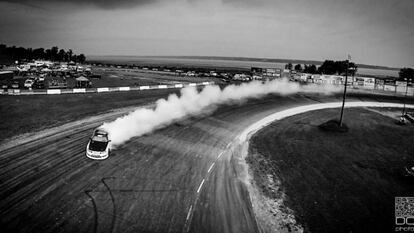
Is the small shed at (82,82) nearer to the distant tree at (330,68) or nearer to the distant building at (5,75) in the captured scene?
the distant building at (5,75)

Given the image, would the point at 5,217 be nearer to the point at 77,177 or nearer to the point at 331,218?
the point at 77,177

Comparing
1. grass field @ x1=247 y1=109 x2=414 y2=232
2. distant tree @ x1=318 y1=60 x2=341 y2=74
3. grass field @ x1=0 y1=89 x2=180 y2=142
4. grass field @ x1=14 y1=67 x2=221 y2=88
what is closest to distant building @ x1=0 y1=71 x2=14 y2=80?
grass field @ x1=14 y1=67 x2=221 y2=88

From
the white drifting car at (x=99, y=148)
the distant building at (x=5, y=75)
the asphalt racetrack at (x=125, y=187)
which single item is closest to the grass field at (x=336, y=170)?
the asphalt racetrack at (x=125, y=187)

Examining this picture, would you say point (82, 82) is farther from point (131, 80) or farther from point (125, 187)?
point (125, 187)

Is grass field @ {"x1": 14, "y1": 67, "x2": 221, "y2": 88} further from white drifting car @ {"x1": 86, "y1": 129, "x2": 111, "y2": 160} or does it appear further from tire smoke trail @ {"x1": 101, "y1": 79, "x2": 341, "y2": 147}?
white drifting car @ {"x1": 86, "y1": 129, "x2": 111, "y2": 160}

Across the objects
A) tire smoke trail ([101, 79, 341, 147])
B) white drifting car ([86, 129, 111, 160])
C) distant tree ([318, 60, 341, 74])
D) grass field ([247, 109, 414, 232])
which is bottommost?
grass field ([247, 109, 414, 232])

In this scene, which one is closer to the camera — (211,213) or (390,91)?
(211,213)

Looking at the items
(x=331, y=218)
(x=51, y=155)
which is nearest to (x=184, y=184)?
(x=331, y=218)

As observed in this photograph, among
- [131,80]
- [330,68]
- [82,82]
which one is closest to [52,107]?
[82,82]
